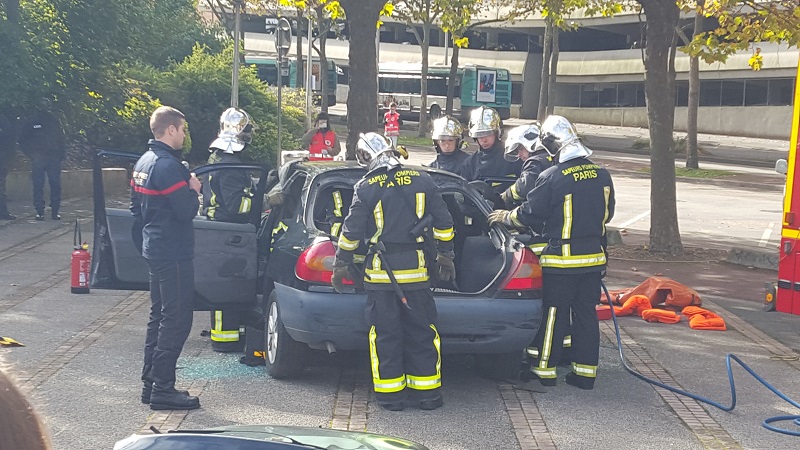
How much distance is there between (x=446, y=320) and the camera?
23.6ft

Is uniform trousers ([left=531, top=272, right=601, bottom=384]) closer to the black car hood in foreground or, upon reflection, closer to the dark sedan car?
the dark sedan car

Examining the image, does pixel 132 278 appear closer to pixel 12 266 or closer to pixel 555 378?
pixel 555 378

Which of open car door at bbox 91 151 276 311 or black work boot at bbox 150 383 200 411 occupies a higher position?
open car door at bbox 91 151 276 311

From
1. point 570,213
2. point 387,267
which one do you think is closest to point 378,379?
point 387,267

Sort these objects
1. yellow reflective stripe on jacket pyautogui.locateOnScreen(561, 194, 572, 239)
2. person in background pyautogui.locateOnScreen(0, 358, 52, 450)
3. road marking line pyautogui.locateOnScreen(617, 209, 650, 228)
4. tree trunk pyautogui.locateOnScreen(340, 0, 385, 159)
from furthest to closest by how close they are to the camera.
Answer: road marking line pyautogui.locateOnScreen(617, 209, 650, 228)
tree trunk pyautogui.locateOnScreen(340, 0, 385, 159)
yellow reflective stripe on jacket pyautogui.locateOnScreen(561, 194, 572, 239)
person in background pyautogui.locateOnScreen(0, 358, 52, 450)

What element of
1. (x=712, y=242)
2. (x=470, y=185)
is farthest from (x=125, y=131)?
(x=470, y=185)

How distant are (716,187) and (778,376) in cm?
2077

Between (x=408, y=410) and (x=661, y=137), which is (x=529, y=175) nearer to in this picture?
(x=408, y=410)

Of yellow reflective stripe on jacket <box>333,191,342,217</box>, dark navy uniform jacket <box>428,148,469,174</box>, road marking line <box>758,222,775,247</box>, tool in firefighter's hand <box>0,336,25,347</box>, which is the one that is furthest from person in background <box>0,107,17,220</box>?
road marking line <box>758,222,775,247</box>

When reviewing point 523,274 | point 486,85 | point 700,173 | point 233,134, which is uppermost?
point 486,85

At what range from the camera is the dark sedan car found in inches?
278

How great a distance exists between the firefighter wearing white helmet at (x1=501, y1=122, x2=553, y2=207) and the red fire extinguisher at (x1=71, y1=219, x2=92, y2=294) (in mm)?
4121

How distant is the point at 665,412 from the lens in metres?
7.06

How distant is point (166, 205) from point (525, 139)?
115 inches
